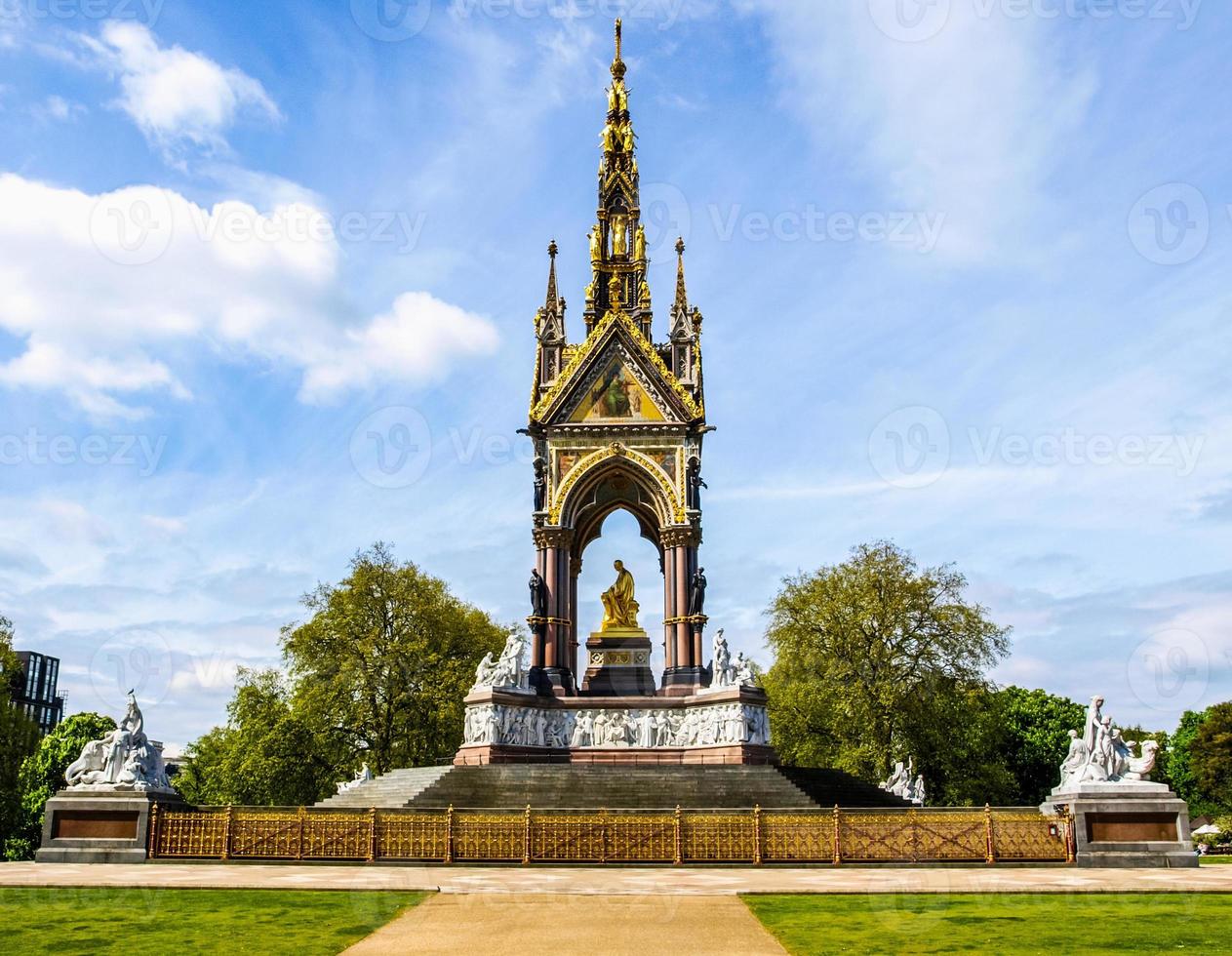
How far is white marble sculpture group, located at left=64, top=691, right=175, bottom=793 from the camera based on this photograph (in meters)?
20.8

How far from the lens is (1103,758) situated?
68.9ft

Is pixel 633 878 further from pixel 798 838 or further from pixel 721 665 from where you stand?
pixel 721 665

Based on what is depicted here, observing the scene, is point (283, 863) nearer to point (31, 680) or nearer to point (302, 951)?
point (302, 951)

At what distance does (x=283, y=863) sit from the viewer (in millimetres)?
19688

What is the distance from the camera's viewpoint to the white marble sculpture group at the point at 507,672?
28.0m

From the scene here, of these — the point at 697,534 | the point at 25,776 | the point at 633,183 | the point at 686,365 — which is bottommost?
the point at 25,776

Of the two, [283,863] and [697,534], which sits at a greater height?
[697,534]

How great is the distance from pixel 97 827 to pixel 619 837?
1005cm

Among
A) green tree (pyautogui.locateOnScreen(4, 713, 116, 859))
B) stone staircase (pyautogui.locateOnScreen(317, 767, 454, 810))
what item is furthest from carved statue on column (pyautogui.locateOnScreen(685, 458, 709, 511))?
green tree (pyautogui.locateOnScreen(4, 713, 116, 859))

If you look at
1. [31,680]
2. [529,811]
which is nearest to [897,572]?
[529,811]

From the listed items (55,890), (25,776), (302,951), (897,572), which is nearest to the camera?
(302,951)

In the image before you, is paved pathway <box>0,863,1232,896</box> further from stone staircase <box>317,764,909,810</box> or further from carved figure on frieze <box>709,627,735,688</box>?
carved figure on frieze <box>709,627,735,688</box>

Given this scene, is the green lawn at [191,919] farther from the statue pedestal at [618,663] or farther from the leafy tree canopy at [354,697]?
the leafy tree canopy at [354,697]

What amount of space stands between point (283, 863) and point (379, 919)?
337 inches
